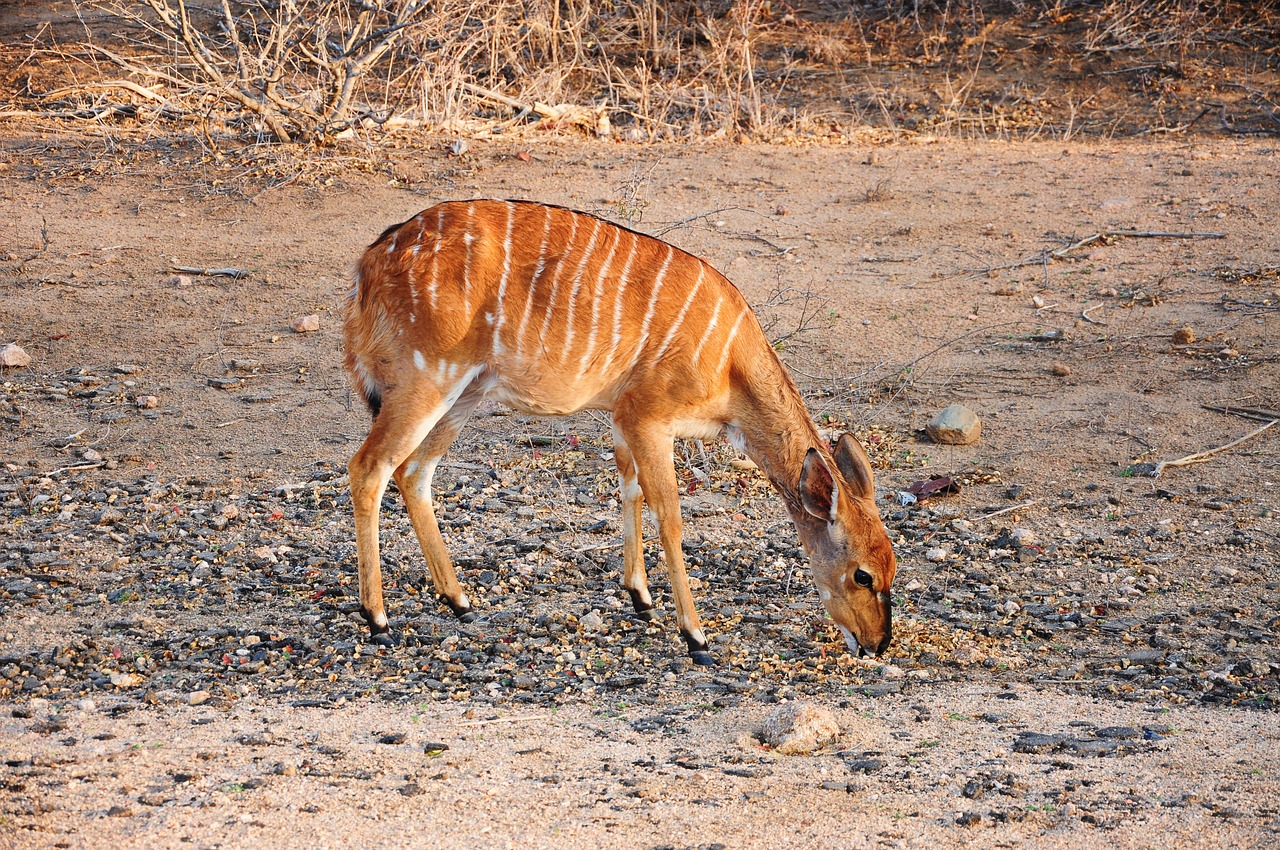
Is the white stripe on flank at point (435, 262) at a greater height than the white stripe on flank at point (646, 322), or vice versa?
the white stripe on flank at point (435, 262)

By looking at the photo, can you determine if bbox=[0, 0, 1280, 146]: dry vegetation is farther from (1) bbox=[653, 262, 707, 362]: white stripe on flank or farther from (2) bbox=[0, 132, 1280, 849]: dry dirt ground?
(1) bbox=[653, 262, 707, 362]: white stripe on flank

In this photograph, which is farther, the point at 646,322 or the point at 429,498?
the point at 429,498

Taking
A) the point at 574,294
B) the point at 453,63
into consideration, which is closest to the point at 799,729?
the point at 574,294

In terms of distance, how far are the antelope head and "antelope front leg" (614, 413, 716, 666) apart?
561 millimetres

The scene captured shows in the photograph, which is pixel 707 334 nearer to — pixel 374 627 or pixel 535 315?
pixel 535 315

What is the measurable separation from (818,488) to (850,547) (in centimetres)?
28

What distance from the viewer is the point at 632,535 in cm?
613

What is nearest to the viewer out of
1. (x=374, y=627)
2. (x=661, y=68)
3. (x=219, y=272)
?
(x=374, y=627)

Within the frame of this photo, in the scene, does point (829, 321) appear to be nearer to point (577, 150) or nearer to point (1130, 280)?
point (1130, 280)

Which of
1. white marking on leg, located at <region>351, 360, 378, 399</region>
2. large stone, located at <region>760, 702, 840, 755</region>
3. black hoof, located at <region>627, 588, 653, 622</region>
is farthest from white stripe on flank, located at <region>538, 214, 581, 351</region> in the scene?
large stone, located at <region>760, 702, 840, 755</region>

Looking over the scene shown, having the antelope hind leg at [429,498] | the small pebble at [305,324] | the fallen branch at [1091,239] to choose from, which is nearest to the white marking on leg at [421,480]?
the antelope hind leg at [429,498]

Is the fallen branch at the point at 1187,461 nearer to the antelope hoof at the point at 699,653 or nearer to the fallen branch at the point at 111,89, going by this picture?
the antelope hoof at the point at 699,653

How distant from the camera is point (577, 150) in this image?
40.7ft

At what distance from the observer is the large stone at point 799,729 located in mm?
4625
